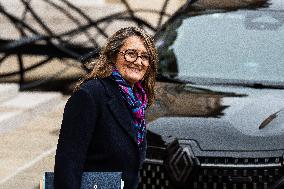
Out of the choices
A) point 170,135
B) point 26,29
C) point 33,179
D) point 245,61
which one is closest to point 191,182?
point 170,135

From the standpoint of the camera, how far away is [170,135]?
5176 mm

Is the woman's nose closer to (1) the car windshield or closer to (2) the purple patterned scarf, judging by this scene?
(2) the purple patterned scarf

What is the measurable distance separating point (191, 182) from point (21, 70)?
931 centimetres

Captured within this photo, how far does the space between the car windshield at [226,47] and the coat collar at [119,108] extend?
293 cm

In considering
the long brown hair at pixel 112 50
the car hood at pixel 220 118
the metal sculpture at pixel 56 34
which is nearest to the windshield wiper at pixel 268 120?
the car hood at pixel 220 118

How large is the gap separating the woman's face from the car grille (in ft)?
5.88

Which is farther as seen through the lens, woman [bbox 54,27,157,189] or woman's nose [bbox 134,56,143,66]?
woman's nose [bbox 134,56,143,66]

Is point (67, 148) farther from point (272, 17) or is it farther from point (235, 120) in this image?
point (272, 17)

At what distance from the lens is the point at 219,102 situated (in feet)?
18.6

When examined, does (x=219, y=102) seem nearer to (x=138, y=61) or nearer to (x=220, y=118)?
(x=220, y=118)

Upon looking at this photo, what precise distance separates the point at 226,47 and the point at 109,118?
3.42 m

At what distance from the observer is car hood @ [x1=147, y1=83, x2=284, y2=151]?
5113 millimetres

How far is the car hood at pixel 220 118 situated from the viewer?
5113 millimetres

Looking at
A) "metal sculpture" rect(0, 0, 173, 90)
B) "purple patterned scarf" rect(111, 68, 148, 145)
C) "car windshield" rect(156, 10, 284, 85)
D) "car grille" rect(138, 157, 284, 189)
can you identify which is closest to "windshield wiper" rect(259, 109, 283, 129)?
"car grille" rect(138, 157, 284, 189)
